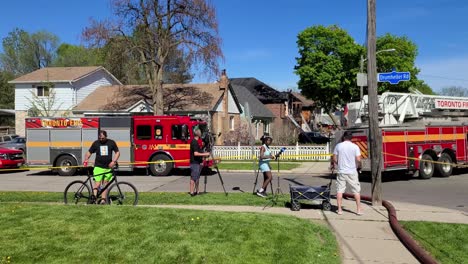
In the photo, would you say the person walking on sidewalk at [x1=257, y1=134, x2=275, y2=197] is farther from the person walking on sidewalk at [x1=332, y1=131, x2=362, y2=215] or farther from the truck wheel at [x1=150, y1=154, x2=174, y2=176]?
the truck wheel at [x1=150, y1=154, x2=174, y2=176]

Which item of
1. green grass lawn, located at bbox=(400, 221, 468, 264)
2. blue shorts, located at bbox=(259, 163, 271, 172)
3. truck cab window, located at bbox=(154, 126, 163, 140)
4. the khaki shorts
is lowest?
green grass lawn, located at bbox=(400, 221, 468, 264)

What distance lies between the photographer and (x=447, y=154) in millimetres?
18609

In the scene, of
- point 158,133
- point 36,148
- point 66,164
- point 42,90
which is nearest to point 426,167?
point 158,133

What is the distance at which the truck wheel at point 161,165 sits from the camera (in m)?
19.8

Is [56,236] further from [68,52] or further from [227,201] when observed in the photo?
[68,52]

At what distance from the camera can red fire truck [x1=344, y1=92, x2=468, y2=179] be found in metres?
16.7

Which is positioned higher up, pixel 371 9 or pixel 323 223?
pixel 371 9

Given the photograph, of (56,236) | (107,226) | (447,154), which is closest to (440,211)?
(107,226)

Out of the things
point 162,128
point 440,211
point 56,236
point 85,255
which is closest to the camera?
point 85,255

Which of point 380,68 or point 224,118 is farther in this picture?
point 380,68

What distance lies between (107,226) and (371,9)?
25.5 ft

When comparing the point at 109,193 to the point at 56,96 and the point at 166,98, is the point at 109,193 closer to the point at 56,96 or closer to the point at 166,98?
the point at 166,98

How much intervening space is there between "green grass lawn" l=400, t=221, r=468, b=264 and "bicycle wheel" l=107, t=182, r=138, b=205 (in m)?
6.00

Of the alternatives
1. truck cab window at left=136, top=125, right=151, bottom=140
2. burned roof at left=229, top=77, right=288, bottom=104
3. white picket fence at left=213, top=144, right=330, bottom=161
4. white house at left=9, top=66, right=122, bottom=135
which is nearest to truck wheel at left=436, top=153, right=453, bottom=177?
white picket fence at left=213, top=144, right=330, bottom=161
